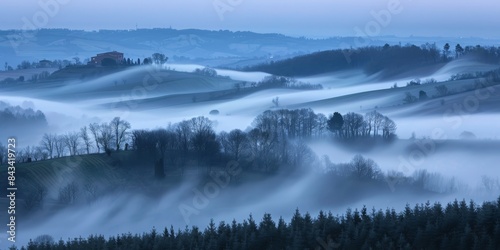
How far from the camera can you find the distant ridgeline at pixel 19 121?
4571cm

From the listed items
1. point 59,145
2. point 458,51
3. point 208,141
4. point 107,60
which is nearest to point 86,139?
point 59,145

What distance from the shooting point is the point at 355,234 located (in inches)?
555

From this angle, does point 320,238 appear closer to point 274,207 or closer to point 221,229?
point 221,229

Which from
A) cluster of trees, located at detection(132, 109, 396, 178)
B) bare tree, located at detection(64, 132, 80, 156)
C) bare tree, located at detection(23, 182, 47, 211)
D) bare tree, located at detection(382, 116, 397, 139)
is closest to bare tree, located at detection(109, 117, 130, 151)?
cluster of trees, located at detection(132, 109, 396, 178)

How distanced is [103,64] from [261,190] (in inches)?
2509

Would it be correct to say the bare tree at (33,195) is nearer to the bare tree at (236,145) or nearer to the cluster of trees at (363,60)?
the bare tree at (236,145)

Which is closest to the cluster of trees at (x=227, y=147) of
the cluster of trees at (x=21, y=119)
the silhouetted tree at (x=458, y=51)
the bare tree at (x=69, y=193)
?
the bare tree at (x=69, y=193)

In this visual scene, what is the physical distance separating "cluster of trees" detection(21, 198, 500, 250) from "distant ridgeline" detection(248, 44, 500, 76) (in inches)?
2625

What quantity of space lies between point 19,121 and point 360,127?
22.8 meters

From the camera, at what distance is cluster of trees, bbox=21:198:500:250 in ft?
45.0

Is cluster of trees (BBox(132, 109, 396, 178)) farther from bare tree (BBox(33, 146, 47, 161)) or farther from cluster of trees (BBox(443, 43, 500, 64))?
cluster of trees (BBox(443, 43, 500, 64))

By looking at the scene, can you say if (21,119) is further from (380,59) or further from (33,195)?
(380,59)

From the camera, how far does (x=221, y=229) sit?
1555 centimetres

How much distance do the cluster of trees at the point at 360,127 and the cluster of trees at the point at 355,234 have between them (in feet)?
75.9
